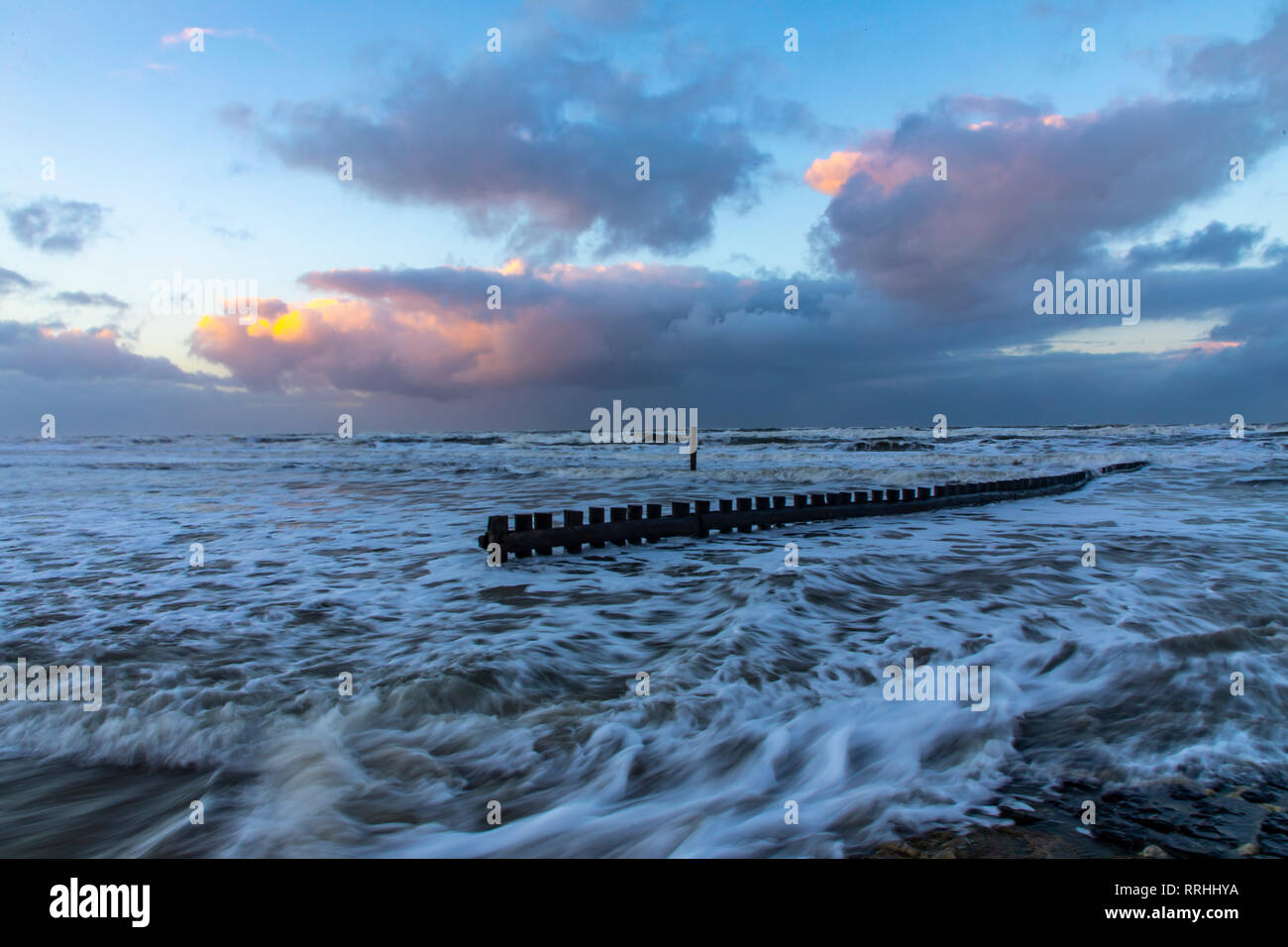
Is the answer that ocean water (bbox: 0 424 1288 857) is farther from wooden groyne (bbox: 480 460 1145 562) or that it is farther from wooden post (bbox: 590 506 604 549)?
wooden groyne (bbox: 480 460 1145 562)

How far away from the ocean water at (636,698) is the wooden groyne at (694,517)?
342 millimetres

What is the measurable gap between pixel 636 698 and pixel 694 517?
6674 mm

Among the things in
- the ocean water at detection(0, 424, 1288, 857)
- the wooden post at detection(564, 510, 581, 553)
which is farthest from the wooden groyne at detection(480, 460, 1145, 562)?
the ocean water at detection(0, 424, 1288, 857)

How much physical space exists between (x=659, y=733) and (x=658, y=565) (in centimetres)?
505

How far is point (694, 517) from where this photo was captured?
11305mm

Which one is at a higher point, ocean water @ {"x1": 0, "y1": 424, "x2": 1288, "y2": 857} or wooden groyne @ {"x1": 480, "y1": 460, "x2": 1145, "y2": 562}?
wooden groyne @ {"x1": 480, "y1": 460, "x2": 1145, "y2": 562}

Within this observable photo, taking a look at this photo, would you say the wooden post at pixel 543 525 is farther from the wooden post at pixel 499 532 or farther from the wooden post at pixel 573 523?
the wooden post at pixel 499 532

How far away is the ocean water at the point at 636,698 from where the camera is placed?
10.8ft

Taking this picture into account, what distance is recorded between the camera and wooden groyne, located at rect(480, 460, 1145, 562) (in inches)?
371

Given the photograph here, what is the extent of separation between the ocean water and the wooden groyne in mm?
342

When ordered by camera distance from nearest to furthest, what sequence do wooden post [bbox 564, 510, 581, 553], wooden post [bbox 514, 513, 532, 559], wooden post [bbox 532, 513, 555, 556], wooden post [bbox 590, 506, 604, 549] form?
wooden post [bbox 514, 513, 532, 559] → wooden post [bbox 532, 513, 555, 556] → wooden post [bbox 564, 510, 581, 553] → wooden post [bbox 590, 506, 604, 549]

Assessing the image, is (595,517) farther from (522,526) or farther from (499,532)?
(499,532)
